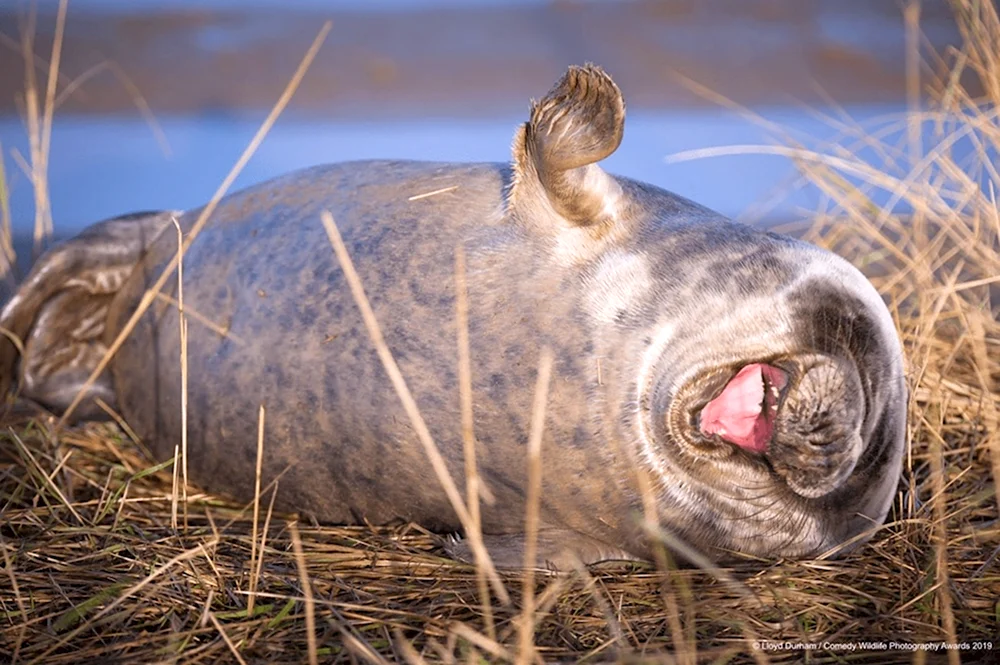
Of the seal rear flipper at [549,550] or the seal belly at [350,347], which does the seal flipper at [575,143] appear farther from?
the seal rear flipper at [549,550]

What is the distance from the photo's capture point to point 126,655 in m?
2.15

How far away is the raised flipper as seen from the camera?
11.4 ft

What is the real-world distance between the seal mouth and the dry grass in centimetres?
29

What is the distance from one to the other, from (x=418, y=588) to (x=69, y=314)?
169 cm

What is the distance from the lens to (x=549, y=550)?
8.29ft

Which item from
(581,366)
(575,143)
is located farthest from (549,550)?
(575,143)

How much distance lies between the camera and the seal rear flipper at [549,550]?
2490 mm

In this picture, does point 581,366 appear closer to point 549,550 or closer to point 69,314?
point 549,550

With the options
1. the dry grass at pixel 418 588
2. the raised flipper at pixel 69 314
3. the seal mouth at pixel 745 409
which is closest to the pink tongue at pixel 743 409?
the seal mouth at pixel 745 409

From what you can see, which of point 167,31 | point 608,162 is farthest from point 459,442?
point 167,31

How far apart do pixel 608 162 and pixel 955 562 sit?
4.00 metres

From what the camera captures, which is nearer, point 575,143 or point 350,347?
point 575,143

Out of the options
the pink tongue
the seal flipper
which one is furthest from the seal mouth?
the seal flipper

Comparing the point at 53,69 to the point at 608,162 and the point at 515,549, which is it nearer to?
the point at 515,549
